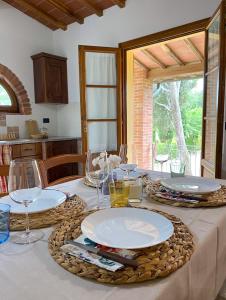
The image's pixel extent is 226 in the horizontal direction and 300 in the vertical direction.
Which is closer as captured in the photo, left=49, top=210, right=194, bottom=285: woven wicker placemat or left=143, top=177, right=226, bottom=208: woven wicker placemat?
left=49, top=210, right=194, bottom=285: woven wicker placemat

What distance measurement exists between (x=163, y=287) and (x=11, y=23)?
156 inches

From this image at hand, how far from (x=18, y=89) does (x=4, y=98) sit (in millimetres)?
244

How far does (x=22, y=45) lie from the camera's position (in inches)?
142

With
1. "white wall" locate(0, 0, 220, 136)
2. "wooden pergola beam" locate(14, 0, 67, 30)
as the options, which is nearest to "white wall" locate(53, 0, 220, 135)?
"white wall" locate(0, 0, 220, 136)

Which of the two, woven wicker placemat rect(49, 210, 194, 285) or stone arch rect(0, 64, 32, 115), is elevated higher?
stone arch rect(0, 64, 32, 115)

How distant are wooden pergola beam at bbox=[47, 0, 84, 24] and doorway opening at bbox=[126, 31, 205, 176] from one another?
0.91 meters

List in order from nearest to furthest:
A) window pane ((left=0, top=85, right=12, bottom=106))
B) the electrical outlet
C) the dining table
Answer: the dining table < window pane ((left=0, top=85, right=12, bottom=106)) < the electrical outlet

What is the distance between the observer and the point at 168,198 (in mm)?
973

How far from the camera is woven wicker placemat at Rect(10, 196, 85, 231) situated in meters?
0.77

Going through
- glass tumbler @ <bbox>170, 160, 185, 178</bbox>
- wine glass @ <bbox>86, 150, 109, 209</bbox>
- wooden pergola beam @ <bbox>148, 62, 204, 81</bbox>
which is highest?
wooden pergola beam @ <bbox>148, 62, 204, 81</bbox>

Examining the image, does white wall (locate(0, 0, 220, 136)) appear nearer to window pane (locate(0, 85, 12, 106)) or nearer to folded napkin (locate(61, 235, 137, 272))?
window pane (locate(0, 85, 12, 106))

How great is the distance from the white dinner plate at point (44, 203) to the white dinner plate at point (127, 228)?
0.23 metres

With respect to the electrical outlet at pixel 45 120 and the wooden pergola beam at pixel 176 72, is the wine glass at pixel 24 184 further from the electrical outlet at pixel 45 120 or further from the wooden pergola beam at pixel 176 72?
the wooden pergola beam at pixel 176 72

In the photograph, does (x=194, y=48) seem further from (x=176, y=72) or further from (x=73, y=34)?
(x=73, y=34)
